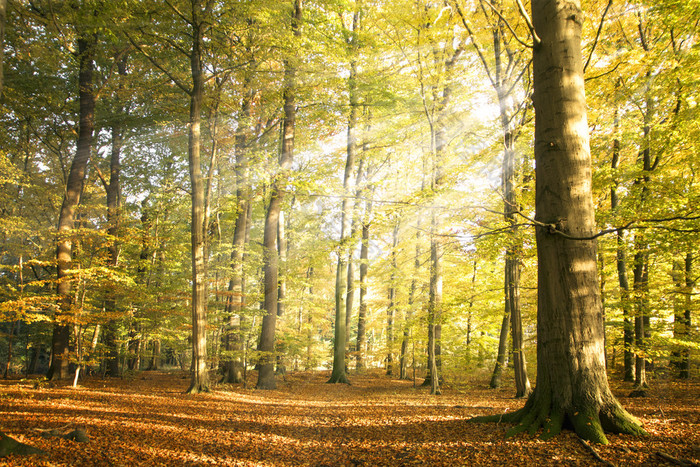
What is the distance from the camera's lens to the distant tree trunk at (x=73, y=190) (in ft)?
34.7

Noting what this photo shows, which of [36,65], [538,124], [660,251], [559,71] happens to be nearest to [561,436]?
[538,124]

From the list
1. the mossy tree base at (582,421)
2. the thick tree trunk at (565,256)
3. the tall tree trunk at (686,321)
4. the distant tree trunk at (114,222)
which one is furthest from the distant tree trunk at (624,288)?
the distant tree trunk at (114,222)

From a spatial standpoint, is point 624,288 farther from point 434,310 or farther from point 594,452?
point 594,452

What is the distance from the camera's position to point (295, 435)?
5277 millimetres

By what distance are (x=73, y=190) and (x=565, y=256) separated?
14.0m

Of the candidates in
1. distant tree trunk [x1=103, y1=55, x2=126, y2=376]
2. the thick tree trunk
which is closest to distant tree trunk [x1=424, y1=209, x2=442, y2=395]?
the thick tree trunk

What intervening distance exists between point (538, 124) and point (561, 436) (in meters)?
3.34

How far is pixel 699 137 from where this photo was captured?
6785mm

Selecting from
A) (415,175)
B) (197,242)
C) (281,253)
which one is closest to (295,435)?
(197,242)

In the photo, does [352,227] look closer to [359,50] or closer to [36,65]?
[359,50]

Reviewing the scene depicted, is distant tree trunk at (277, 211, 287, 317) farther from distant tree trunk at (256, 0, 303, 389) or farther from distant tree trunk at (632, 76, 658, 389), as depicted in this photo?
distant tree trunk at (632, 76, 658, 389)

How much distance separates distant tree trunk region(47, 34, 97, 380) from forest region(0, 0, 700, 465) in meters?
0.06

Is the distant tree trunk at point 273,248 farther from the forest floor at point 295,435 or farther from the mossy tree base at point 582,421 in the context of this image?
the mossy tree base at point 582,421

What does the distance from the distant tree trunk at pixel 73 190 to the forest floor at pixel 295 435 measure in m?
3.22
